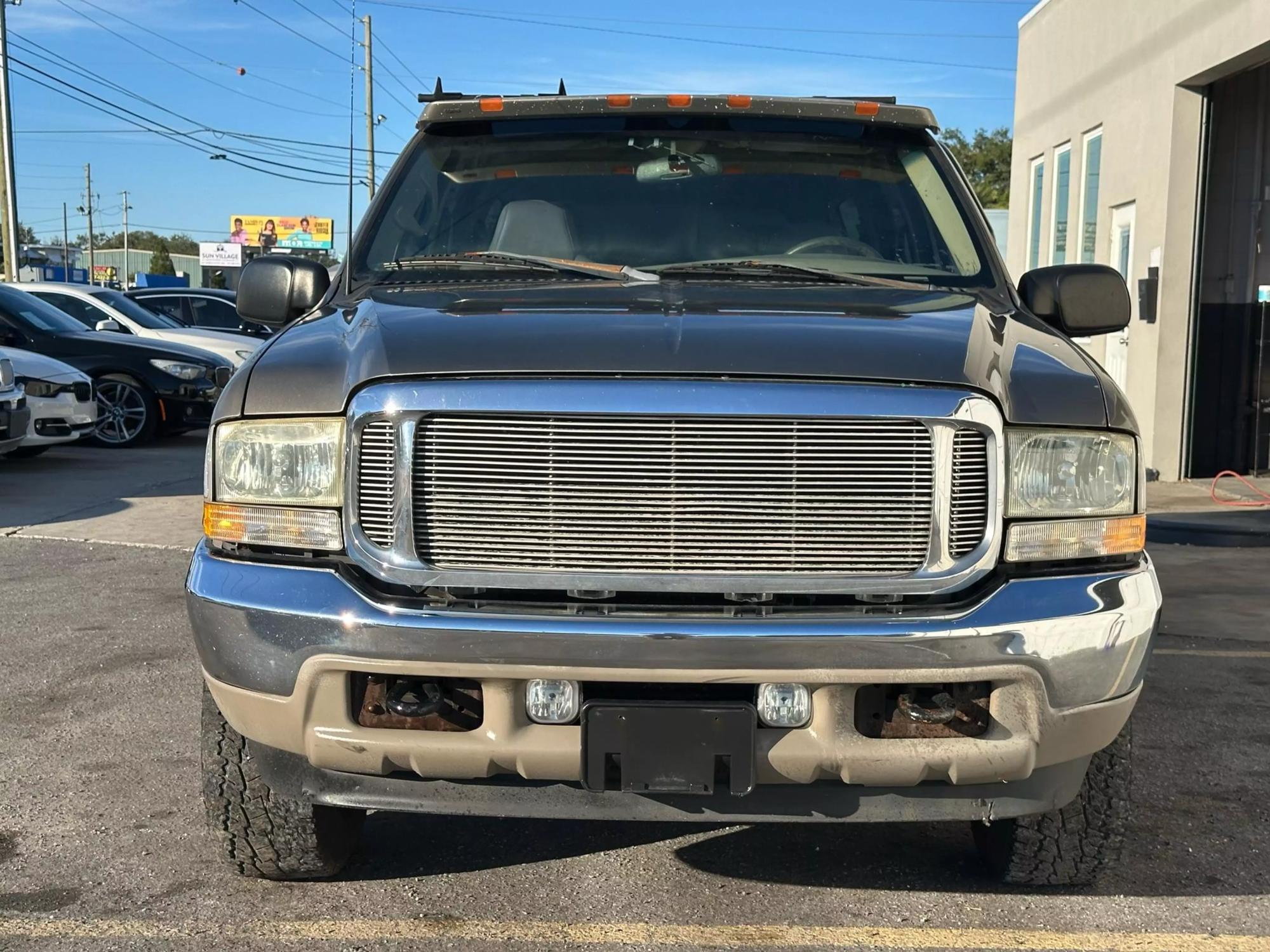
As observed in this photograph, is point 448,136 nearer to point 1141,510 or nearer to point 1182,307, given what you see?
point 1141,510

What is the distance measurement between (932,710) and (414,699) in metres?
1.02

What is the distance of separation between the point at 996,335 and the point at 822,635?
91 centimetres

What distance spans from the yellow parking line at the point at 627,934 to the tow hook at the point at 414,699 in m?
0.65

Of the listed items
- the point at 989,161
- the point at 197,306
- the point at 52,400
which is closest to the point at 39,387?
the point at 52,400

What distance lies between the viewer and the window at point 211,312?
19562 millimetres

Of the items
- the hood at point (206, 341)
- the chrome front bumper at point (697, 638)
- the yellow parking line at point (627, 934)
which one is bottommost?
the yellow parking line at point (627, 934)

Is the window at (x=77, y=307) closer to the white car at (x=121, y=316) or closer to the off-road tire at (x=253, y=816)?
the white car at (x=121, y=316)

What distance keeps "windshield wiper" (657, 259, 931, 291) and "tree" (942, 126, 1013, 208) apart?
59.9m

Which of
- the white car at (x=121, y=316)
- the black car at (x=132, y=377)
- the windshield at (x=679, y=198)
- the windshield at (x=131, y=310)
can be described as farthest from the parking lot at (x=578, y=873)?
the windshield at (x=131, y=310)

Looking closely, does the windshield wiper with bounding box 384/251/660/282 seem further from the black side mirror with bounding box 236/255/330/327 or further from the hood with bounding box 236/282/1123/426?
the hood with bounding box 236/282/1123/426

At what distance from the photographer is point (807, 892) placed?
3.39 meters

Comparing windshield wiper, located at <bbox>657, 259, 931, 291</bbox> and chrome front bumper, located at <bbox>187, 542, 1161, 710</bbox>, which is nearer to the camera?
chrome front bumper, located at <bbox>187, 542, 1161, 710</bbox>

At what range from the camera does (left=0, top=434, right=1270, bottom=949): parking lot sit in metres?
3.15

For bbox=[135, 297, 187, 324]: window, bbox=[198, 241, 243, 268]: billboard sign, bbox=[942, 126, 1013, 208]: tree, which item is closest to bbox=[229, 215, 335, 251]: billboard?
bbox=[198, 241, 243, 268]: billboard sign
